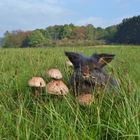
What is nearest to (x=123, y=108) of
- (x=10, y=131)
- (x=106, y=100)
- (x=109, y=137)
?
(x=109, y=137)

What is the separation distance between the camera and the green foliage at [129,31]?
53.3 meters

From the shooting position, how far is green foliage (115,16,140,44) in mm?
53266

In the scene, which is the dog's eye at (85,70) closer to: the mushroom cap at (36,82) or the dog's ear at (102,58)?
the dog's ear at (102,58)

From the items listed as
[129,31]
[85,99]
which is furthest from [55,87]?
[129,31]

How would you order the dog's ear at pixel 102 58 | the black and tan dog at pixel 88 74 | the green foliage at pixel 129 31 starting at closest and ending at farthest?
1. the black and tan dog at pixel 88 74
2. the dog's ear at pixel 102 58
3. the green foliage at pixel 129 31

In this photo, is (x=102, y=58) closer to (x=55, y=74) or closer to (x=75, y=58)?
(x=75, y=58)

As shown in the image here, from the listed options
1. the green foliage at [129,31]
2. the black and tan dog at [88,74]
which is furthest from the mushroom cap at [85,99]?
the green foliage at [129,31]

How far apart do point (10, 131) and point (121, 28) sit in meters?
59.9

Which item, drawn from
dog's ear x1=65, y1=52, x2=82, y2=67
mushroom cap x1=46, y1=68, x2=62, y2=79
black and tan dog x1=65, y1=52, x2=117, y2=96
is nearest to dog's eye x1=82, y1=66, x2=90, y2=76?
black and tan dog x1=65, y1=52, x2=117, y2=96

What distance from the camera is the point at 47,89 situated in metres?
3.96

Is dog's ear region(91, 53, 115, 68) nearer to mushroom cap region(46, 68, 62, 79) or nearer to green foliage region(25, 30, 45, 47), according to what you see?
mushroom cap region(46, 68, 62, 79)

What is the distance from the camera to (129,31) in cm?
5775

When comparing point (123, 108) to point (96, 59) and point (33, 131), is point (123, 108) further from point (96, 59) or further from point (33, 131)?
point (96, 59)

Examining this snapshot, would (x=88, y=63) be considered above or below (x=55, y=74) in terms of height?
above
